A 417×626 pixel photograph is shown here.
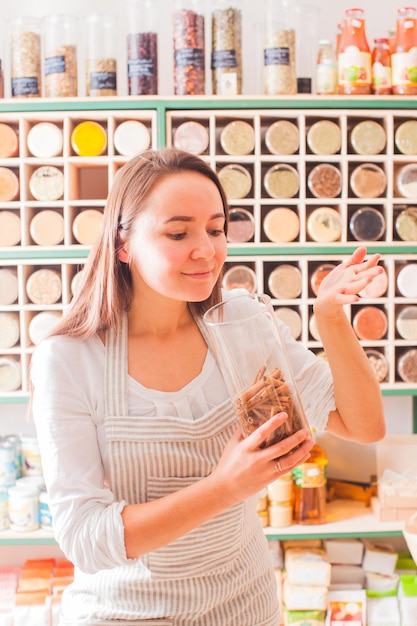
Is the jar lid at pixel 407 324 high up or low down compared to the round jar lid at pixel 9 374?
up

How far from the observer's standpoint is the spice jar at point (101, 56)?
2.04 m

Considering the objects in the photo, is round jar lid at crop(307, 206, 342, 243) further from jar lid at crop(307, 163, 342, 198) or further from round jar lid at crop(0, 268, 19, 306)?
round jar lid at crop(0, 268, 19, 306)

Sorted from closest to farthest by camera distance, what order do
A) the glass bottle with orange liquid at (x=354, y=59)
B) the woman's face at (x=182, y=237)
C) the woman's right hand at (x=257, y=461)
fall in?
the woman's right hand at (x=257, y=461), the woman's face at (x=182, y=237), the glass bottle with orange liquid at (x=354, y=59)

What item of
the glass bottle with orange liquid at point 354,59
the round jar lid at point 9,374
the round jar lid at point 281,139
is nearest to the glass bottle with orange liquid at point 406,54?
the glass bottle with orange liquid at point 354,59

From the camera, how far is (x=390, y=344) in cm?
205

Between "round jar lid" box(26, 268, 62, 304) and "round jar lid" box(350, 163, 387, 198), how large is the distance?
899 millimetres

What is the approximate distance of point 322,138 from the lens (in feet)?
6.66

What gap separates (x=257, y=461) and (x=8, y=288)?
1358 millimetres

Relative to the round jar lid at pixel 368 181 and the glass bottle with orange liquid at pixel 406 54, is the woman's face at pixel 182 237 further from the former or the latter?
the glass bottle with orange liquid at pixel 406 54

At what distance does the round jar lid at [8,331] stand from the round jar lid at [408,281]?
1118 millimetres

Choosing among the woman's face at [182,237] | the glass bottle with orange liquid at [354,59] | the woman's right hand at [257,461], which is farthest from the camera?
the glass bottle with orange liquid at [354,59]

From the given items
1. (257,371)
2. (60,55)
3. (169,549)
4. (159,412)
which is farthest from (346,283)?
(60,55)

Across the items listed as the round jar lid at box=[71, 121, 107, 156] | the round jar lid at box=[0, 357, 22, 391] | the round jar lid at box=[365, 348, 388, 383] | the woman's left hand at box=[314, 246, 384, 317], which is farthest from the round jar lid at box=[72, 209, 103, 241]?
the woman's left hand at box=[314, 246, 384, 317]

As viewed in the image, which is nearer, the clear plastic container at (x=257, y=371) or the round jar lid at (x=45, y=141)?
the clear plastic container at (x=257, y=371)
